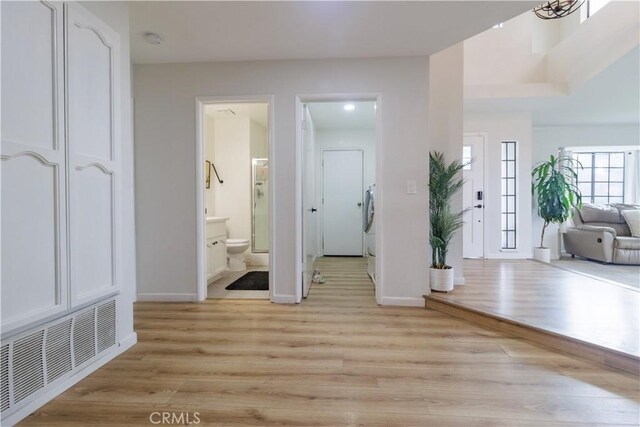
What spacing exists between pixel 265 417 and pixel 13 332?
1209 millimetres

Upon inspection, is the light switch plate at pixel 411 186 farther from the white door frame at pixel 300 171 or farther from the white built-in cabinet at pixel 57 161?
the white built-in cabinet at pixel 57 161

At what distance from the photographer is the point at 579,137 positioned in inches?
199

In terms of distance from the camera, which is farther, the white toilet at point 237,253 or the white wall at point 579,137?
the white wall at point 579,137

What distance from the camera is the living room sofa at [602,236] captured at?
402 cm

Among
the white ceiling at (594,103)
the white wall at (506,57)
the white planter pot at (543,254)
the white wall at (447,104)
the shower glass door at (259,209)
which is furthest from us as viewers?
the shower glass door at (259,209)

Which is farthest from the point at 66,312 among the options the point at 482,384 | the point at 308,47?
the point at 308,47

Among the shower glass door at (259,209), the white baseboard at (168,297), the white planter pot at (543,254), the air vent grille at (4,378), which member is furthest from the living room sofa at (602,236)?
the air vent grille at (4,378)

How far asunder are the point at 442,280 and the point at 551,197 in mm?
3082

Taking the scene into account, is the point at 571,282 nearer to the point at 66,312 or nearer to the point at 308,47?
the point at 308,47

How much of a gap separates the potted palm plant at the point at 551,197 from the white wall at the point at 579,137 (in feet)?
1.32

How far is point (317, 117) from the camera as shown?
4512 mm

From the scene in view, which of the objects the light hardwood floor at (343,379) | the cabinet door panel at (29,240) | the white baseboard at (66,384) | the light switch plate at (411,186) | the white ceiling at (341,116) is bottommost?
the light hardwood floor at (343,379)

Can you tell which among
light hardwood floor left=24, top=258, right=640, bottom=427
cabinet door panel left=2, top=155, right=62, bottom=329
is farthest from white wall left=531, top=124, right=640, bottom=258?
cabinet door panel left=2, top=155, right=62, bottom=329

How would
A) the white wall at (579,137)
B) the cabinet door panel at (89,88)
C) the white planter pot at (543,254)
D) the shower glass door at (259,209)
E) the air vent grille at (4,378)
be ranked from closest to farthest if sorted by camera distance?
the air vent grille at (4,378) < the cabinet door panel at (89,88) < the white planter pot at (543,254) < the shower glass door at (259,209) < the white wall at (579,137)
